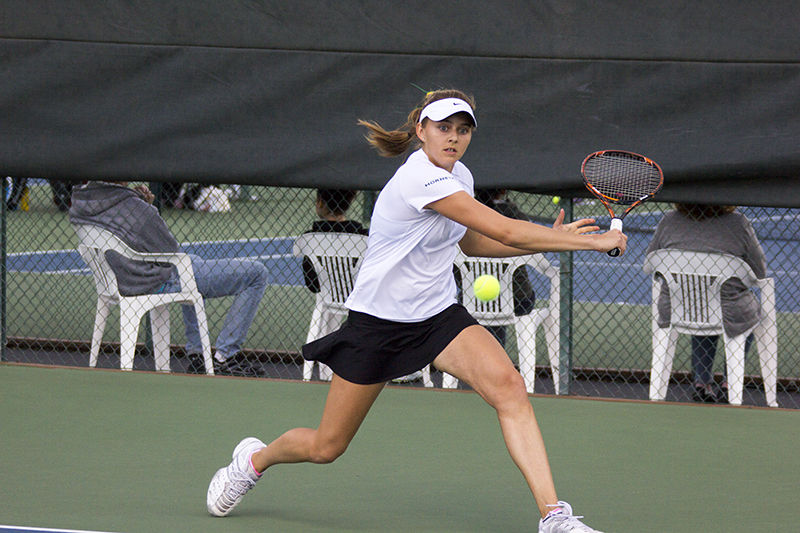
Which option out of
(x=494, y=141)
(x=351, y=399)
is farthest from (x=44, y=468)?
(x=494, y=141)

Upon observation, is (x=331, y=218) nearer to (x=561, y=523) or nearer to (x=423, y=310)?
(x=423, y=310)

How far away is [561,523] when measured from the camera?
124 inches

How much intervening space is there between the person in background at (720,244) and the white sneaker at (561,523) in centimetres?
269

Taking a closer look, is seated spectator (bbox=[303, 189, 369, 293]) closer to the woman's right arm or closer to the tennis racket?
the tennis racket

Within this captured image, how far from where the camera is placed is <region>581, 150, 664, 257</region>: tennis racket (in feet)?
12.5

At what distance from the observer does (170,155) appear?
5.96 m

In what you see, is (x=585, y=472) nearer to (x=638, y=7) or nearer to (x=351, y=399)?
(x=351, y=399)

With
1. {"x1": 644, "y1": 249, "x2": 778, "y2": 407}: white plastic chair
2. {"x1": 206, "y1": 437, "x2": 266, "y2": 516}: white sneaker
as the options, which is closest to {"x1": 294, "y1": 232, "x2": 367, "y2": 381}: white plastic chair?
{"x1": 644, "y1": 249, "x2": 778, "y2": 407}: white plastic chair

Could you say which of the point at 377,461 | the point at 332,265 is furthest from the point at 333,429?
the point at 332,265

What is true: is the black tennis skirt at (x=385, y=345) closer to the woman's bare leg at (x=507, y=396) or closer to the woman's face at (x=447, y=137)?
the woman's bare leg at (x=507, y=396)

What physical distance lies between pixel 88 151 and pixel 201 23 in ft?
2.98

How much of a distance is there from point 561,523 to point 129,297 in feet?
11.0

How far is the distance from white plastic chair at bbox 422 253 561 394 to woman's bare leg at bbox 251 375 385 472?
2.28m

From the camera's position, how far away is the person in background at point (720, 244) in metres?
5.63
